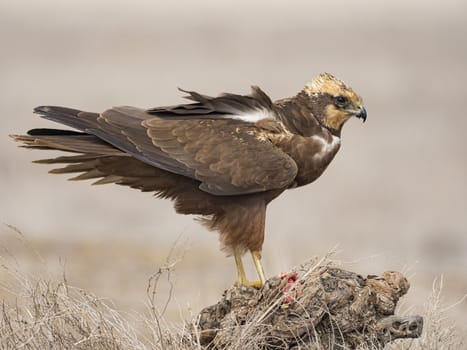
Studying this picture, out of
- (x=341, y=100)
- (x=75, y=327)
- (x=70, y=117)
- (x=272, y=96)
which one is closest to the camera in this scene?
(x=75, y=327)

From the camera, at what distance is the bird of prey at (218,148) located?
7289 millimetres

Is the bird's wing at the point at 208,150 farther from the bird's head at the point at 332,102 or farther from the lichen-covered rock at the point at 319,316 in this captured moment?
the lichen-covered rock at the point at 319,316

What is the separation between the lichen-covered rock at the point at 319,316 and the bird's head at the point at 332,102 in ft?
4.28

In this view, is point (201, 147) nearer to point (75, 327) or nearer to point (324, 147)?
point (324, 147)

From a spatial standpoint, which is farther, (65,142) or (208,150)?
(208,150)

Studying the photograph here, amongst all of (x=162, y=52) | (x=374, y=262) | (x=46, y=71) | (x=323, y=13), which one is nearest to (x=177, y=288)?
(x=374, y=262)

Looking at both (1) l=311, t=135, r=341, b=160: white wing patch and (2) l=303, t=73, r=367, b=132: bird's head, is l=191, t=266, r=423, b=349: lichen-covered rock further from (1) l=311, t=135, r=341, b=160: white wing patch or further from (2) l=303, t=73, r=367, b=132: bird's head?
(2) l=303, t=73, r=367, b=132: bird's head

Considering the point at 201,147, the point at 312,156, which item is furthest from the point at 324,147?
the point at 201,147

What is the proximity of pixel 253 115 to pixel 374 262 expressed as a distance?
5384mm

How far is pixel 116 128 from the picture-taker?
734 cm

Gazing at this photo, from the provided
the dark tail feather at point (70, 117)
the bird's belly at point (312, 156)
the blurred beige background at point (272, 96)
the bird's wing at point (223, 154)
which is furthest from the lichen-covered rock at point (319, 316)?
the dark tail feather at point (70, 117)

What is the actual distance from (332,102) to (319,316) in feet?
5.42

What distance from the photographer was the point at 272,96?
24.4 meters

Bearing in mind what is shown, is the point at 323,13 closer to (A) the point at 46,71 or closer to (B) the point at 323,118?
(A) the point at 46,71
